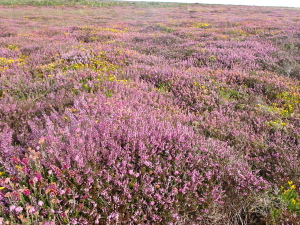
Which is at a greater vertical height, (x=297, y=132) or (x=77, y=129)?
(x=77, y=129)

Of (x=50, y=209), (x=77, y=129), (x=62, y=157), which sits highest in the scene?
(x=77, y=129)

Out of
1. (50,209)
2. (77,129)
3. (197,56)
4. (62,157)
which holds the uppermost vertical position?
(197,56)

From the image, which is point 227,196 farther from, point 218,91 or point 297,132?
point 218,91

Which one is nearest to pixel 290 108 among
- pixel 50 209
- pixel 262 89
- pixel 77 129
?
pixel 262 89

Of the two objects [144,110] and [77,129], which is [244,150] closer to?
[144,110]

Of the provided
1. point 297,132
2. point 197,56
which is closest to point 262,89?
point 297,132

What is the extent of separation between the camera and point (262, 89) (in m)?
5.99

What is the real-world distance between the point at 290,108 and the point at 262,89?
1.13m

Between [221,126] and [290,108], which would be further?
[290,108]

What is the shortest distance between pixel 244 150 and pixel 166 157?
163 centimetres

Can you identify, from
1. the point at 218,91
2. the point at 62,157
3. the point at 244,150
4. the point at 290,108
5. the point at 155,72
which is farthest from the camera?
the point at 155,72

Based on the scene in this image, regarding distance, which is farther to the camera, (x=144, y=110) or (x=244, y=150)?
(x=144, y=110)

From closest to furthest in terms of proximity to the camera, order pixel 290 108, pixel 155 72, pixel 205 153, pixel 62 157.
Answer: pixel 62 157, pixel 205 153, pixel 290 108, pixel 155 72

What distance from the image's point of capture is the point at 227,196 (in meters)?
2.74
